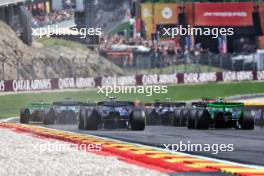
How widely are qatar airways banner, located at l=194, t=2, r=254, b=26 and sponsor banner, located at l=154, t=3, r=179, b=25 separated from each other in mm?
1651

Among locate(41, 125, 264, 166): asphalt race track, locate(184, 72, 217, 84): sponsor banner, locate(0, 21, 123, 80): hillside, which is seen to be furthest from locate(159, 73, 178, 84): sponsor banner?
locate(41, 125, 264, 166): asphalt race track

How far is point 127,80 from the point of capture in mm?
48500

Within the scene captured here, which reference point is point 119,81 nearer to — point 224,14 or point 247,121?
point 224,14

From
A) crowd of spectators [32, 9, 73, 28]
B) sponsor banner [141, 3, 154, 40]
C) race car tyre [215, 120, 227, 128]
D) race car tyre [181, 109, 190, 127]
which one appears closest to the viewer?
race car tyre [215, 120, 227, 128]

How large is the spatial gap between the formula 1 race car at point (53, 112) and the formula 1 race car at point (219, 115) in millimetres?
4408

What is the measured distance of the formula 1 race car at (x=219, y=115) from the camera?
21.2 metres

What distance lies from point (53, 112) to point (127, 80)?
23.0 m

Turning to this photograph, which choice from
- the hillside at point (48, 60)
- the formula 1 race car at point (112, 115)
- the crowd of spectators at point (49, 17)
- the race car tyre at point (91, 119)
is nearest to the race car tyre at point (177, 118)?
the formula 1 race car at point (112, 115)

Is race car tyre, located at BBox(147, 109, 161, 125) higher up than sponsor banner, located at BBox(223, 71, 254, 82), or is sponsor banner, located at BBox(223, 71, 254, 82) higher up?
sponsor banner, located at BBox(223, 71, 254, 82)

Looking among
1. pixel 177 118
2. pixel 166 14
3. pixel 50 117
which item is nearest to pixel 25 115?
pixel 50 117

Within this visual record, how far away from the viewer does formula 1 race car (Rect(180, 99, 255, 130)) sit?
21234mm

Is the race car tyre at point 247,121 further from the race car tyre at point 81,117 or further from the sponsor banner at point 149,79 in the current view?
the sponsor banner at point 149,79

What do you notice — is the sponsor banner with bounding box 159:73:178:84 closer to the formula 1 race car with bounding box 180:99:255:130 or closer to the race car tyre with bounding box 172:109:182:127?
the race car tyre with bounding box 172:109:182:127

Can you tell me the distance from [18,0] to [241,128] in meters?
32.7
